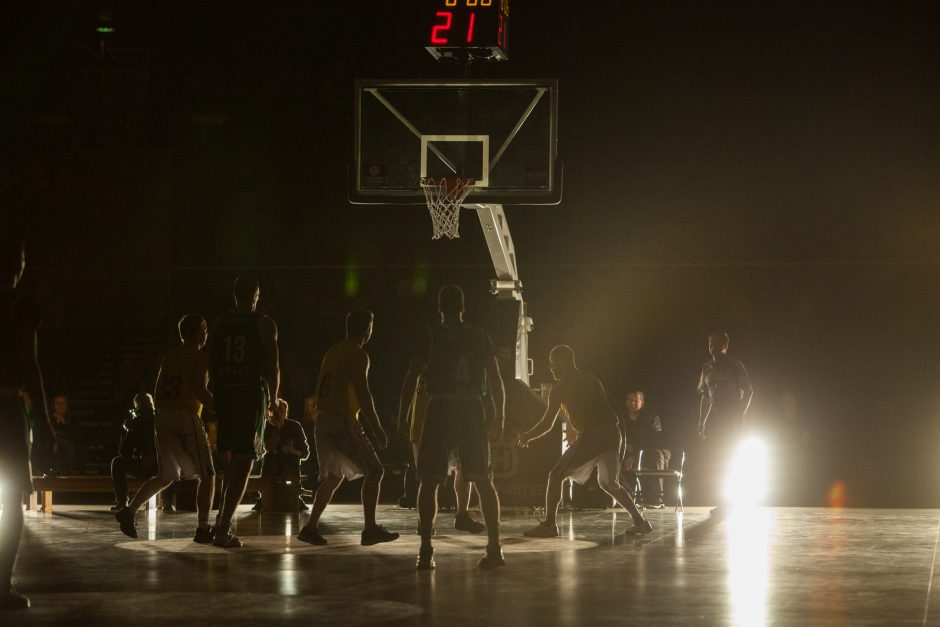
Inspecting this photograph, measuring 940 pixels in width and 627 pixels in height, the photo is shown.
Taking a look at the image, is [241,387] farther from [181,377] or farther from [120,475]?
[120,475]

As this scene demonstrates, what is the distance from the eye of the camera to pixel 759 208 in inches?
914

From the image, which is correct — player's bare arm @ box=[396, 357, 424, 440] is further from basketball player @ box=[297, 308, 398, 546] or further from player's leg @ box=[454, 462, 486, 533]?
player's leg @ box=[454, 462, 486, 533]

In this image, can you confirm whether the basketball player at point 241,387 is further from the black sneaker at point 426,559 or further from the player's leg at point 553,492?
the player's leg at point 553,492

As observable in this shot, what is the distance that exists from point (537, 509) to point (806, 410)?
32.8ft

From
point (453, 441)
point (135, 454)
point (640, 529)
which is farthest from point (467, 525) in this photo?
point (135, 454)

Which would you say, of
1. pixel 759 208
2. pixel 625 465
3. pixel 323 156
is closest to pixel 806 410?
pixel 759 208

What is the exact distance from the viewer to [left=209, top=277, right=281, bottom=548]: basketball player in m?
9.81

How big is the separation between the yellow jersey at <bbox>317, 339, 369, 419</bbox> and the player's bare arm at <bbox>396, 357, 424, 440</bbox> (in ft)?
2.02

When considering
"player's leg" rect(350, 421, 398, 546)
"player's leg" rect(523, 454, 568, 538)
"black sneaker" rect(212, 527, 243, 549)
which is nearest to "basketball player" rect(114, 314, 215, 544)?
"black sneaker" rect(212, 527, 243, 549)

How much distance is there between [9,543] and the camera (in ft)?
21.6

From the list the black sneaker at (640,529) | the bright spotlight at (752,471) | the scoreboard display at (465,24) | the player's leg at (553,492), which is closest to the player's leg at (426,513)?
the player's leg at (553,492)

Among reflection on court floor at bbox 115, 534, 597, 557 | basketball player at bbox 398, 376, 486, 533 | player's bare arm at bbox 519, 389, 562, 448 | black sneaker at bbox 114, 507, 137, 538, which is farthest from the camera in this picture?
player's bare arm at bbox 519, 389, 562, 448

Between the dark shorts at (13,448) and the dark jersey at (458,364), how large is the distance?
273 centimetres

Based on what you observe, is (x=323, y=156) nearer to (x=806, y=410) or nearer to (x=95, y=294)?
(x=95, y=294)
